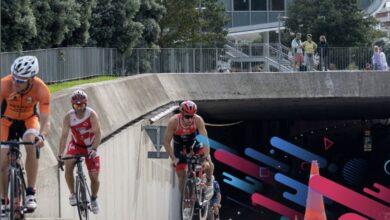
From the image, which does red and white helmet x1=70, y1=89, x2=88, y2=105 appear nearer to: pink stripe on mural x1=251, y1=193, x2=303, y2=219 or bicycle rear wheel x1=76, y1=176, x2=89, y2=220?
bicycle rear wheel x1=76, y1=176, x2=89, y2=220

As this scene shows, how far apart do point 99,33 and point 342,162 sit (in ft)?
46.1

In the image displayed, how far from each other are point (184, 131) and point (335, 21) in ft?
138

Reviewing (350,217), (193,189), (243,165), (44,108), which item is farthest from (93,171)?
(243,165)

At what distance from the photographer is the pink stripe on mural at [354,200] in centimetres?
3638

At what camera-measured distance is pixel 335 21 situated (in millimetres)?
55031

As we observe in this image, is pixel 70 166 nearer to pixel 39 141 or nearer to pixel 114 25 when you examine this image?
pixel 39 141

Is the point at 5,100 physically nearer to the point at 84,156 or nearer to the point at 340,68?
the point at 84,156

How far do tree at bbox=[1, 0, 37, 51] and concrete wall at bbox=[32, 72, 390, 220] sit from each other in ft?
9.15

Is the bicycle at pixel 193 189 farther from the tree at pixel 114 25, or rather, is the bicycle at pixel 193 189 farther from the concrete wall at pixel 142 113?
the tree at pixel 114 25

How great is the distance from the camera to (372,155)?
142 feet

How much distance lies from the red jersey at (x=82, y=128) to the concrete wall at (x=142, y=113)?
0.53 meters

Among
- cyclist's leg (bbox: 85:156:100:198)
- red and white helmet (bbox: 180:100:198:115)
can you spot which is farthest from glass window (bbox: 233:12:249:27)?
cyclist's leg (bbox: 85:156:100:198)

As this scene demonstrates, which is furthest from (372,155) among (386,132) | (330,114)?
(330,114)

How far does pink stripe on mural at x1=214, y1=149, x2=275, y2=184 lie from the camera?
1601 inches
